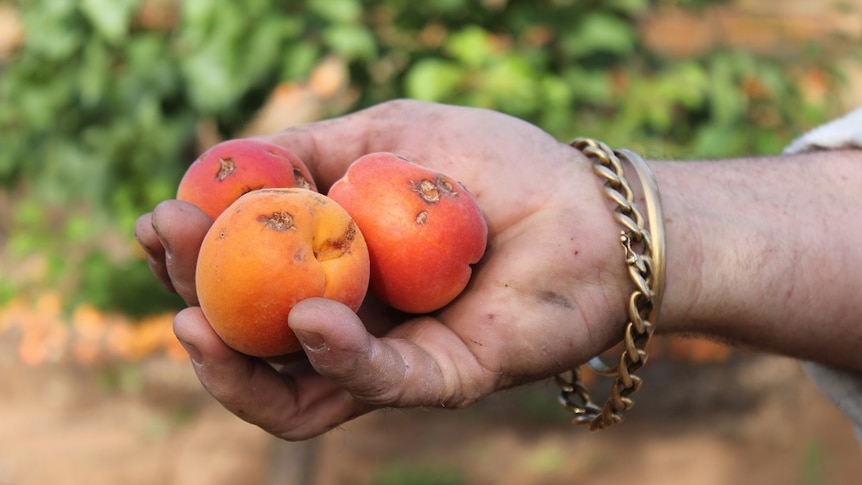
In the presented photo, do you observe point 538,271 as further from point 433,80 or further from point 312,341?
point 433,80

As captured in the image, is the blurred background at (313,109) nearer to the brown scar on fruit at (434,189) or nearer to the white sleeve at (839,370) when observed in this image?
the brown scar on fruit at (434,189)

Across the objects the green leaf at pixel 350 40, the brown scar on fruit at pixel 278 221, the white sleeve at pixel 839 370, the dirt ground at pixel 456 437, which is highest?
the brown scar on fruit at pixel 278 221

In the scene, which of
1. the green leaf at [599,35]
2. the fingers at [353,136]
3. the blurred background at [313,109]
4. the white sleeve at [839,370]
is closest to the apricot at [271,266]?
the fingers at [353,136]

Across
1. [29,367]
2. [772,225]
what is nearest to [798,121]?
[772,225]

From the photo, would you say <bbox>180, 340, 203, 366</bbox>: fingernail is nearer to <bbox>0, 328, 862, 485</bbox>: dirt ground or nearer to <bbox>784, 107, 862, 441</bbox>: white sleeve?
<bbox>784, 107, 862, 441</bbox>: white sleeve

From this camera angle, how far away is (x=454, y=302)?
1898mm

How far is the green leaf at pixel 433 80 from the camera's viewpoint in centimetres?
286

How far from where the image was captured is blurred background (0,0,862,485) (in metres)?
2.93

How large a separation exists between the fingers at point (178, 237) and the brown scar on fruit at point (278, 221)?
18 centimetres

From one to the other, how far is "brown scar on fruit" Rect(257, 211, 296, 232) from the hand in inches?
6.1

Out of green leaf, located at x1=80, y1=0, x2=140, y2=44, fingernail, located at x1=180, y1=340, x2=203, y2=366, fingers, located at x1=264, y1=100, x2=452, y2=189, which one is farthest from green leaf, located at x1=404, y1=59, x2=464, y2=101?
fingernail, located at x1=180, y1=340, x2=203, y2=366

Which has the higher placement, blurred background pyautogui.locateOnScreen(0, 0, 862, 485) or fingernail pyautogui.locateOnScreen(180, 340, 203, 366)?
fingernail pyautogui.locateOnScreen(180, 340, 203, 366)

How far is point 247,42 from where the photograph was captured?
9.42ft

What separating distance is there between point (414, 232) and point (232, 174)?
398mm
